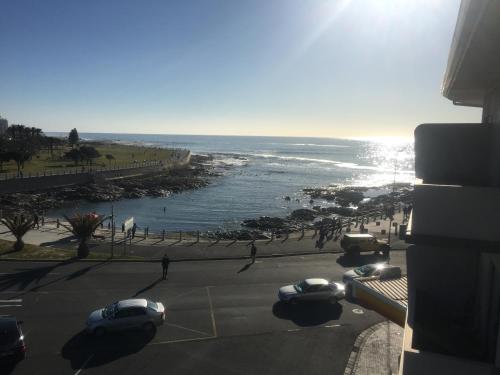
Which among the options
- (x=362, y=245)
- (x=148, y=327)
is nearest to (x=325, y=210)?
(x=362, y=245)

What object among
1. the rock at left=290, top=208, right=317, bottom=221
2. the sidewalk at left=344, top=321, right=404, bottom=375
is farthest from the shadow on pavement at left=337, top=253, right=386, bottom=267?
the rock at left=290, top=208, right=317, bottom=221

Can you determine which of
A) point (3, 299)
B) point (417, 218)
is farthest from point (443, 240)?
point (3, 299)

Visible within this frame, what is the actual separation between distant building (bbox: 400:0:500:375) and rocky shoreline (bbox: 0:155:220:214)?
1805 inches

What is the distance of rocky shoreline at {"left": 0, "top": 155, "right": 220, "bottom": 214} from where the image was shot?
48094mm

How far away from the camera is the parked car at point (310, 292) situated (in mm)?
18359

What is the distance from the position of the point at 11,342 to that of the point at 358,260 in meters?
20.2

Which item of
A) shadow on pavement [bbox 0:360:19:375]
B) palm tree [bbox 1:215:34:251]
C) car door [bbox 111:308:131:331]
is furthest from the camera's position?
palm tree [bbox 1:215:34:251]

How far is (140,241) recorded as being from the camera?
29.5m

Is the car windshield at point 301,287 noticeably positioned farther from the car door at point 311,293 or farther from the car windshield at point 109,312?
the car windshield at point 109,312

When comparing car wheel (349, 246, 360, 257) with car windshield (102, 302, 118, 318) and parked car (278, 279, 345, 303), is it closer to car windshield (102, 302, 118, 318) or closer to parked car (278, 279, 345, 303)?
parked car (278, 279, 345, 303)

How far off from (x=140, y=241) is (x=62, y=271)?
7853 millimetres

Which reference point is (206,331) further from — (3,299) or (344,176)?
(344,176)

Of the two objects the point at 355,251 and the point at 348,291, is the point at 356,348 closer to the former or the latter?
the point at 348,291

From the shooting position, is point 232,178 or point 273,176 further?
point 273,176
